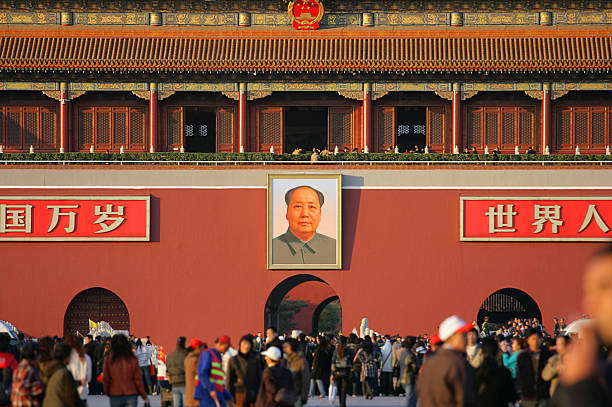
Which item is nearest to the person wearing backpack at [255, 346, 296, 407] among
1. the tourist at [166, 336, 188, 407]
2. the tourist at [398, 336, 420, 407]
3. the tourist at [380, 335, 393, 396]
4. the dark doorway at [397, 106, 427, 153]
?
the tourist at [166, 336, 188, 407]

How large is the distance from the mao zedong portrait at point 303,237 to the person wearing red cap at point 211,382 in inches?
602

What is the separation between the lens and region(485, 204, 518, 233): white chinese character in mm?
27538

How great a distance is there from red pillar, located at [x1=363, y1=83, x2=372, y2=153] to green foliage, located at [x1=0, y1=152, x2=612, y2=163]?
203cm

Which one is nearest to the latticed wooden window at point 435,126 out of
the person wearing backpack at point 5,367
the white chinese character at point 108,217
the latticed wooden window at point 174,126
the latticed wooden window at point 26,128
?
the latticed wooden window at point 174,126

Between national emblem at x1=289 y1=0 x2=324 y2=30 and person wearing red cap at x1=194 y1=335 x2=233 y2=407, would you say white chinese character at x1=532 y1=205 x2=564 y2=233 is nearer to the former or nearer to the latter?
national emblem at x1=289 y1=0 x2=324 y2=30

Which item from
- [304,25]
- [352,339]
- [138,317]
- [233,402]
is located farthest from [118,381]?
[304,25]

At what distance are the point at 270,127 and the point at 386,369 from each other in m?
11.5

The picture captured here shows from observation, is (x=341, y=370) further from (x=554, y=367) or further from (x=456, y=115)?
(x=456, y=115)

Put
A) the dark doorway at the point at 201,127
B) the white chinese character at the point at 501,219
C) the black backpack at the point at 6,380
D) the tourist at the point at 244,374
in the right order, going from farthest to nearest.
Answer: the dark doorway at the point at 201,127 < the white chinese character at the point at 501,219 < the tourist at the point at 244,374 < the black backpack at the point at 6,380

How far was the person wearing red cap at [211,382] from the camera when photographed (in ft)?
40.0

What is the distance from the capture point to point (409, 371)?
16141mm

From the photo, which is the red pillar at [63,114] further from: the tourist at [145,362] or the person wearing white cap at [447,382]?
the person wearing white cap at [447,382]

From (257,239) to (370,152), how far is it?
4582mm

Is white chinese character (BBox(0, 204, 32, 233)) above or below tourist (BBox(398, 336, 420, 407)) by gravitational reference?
above
